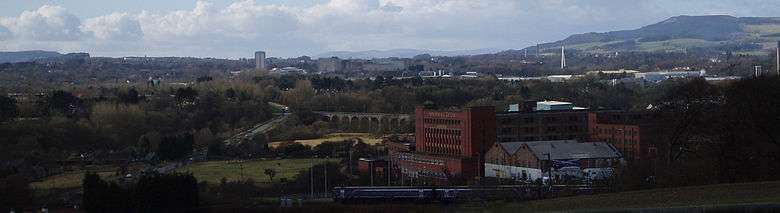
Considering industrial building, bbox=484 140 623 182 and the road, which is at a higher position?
industrial building, bbox=484 140 623 182

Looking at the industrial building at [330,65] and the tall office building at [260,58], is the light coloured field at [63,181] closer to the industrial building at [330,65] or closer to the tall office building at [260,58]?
the industrial building at [330,65]

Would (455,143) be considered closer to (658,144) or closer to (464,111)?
(464,111)

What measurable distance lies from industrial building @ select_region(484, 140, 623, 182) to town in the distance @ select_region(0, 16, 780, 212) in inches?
2.9

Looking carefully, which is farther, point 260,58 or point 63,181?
point 260,58

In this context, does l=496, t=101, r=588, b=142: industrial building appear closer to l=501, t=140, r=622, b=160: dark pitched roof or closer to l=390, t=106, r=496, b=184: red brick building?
l=390, t=106, r=496, b=184: red brick building

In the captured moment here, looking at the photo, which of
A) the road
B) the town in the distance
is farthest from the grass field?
the road

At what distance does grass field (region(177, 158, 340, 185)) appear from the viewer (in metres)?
38.1

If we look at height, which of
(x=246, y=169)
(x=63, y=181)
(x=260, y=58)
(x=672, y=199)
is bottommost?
(x=246, y=169)

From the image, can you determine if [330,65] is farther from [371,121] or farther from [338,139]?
[338,139]

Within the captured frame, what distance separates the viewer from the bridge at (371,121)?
59281 millimetres

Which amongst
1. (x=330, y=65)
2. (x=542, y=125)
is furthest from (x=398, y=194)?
(x=330, y=65)

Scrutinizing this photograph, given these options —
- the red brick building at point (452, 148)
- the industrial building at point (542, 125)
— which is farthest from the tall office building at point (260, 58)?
the red brick building at point (452, 148)

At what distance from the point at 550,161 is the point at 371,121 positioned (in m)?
27.5

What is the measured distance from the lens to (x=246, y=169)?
136 feet
